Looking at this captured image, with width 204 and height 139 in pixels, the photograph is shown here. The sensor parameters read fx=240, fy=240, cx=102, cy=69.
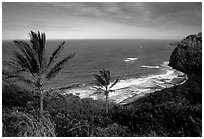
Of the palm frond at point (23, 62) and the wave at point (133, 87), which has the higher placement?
the palm frond at point (23, 62)

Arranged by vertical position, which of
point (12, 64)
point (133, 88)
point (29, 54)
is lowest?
point (133, 88)

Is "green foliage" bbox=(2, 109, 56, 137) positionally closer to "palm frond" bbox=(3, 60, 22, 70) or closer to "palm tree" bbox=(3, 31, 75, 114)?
"palm tree" bbox=(3, 31, 75, 114)

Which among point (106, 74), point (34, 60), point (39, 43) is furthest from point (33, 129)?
point (106, 74)

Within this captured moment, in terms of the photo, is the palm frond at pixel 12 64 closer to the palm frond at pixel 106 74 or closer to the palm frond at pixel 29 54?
the palm frond at pixel 29 54

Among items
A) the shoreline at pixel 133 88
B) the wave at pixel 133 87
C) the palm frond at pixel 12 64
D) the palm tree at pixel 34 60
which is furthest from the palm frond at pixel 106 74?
the palm frond at pixel 12 64

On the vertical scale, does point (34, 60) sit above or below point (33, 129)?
above

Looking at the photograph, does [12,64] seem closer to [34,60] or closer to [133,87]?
[34,60]

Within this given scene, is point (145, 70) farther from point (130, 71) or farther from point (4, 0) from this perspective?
point (4, 0)

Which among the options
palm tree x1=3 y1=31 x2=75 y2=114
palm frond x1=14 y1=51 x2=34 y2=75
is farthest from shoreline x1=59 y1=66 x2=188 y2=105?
palm frond x1=14 y1=51 x2=34 y2=75
